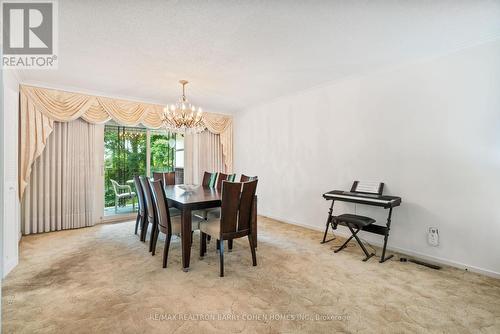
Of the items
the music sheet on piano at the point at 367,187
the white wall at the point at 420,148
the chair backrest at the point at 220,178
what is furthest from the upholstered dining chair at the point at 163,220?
the white wall at the point at 420,148

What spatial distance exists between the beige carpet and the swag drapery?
145 cm

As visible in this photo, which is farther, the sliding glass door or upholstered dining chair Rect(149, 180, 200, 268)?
the sliding glass door

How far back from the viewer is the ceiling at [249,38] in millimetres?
2150

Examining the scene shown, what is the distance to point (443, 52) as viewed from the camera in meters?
2.92

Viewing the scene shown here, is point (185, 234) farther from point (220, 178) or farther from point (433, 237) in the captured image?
point (433, 237)

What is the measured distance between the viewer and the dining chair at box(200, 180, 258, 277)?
268cm

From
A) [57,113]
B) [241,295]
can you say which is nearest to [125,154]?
[57,113]

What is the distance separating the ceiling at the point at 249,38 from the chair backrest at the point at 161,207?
5.15ft

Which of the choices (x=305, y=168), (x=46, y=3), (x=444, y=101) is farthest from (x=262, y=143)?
(x=46, y=3)

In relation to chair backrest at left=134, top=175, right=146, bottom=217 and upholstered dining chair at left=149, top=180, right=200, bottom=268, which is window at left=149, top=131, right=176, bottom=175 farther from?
upholstered dining chair at left=149, top=180, right=200, bottom=268

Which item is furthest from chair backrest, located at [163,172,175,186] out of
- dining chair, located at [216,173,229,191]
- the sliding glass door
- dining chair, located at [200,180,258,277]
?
dining chair, located at [200,180,258,277]

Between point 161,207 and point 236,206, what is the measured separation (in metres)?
0.92

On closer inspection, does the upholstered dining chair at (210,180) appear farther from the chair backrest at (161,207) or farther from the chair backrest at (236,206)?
the chair backrest at (236,206)

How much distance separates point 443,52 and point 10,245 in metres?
5.39
